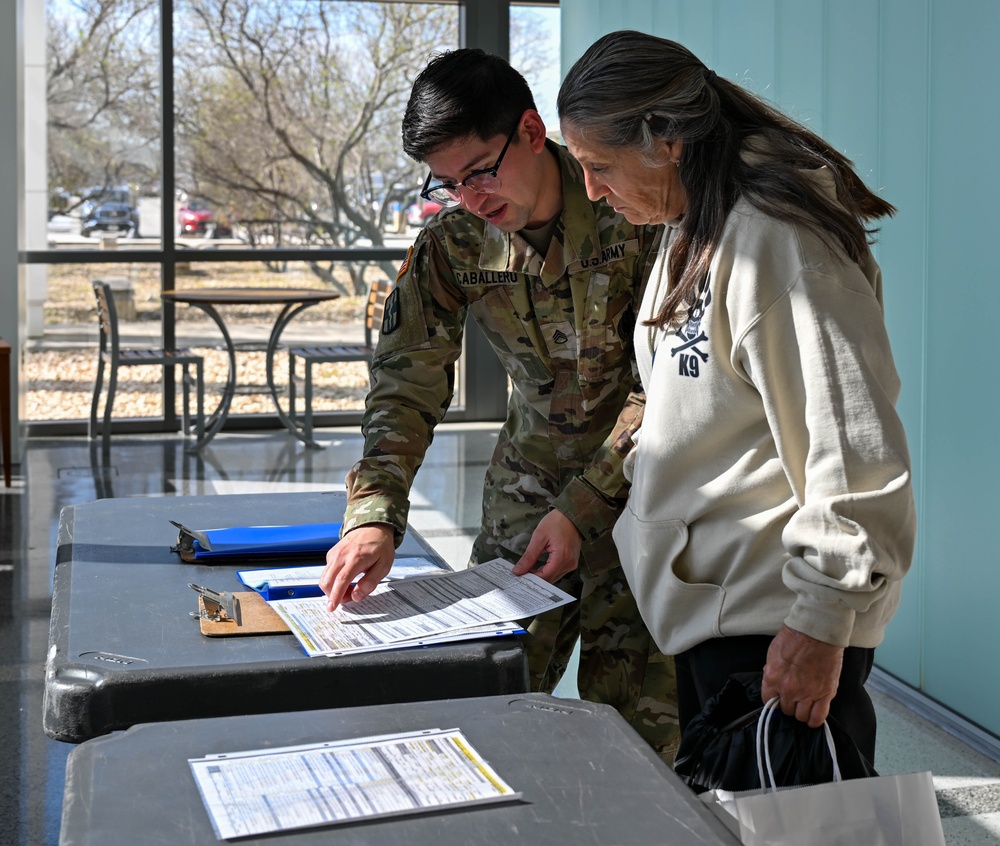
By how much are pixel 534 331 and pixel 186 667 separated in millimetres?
805

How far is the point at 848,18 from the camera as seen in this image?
127 inches

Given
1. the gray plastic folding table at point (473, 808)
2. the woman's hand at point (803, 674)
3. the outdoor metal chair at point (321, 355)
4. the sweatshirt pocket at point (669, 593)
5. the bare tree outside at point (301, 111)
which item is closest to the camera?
the gray plastic folding table at point (473, 808)

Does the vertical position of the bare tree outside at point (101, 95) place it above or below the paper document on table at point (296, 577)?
above

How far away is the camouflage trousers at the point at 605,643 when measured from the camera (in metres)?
1.83

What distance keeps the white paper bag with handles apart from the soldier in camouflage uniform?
671 millimetres

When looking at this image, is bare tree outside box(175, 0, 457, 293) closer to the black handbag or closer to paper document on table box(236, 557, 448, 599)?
paper document on table box(236, 557, 448, 599)

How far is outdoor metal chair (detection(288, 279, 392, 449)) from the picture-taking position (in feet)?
22.6

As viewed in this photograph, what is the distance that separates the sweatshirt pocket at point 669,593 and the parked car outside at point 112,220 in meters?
6.64

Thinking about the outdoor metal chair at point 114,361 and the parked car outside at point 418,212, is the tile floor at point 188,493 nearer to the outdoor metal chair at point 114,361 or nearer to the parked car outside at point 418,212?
the outdoor metal chair at point 114,361

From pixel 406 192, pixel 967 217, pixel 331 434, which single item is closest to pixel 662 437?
pixel 967 217

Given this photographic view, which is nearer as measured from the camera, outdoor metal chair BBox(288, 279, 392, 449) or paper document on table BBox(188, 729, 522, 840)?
paper document on table BBox(188, 729, 522, 840)

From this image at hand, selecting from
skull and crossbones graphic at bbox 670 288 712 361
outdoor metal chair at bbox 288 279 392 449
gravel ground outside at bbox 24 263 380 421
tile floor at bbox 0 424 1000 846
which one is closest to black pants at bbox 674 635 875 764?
skull and crossbones graphic at bbox 670 288 712 361

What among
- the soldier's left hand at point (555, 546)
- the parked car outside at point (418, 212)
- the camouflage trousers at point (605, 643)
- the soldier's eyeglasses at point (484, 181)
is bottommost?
the camouflage trousers at point (605, 643)

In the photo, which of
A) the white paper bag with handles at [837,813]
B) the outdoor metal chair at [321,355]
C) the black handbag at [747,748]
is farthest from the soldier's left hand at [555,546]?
the outdoor metal chair at [321,355]
